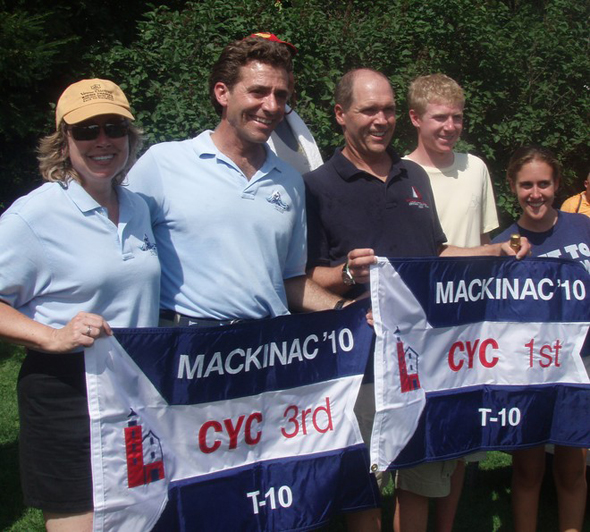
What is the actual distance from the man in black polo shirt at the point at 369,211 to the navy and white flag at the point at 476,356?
0.52ft

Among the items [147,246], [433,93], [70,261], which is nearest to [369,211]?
[433,93]

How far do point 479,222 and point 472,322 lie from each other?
0.73 meters

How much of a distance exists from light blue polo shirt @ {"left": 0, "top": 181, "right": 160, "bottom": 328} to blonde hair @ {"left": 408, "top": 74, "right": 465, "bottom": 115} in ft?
6.64

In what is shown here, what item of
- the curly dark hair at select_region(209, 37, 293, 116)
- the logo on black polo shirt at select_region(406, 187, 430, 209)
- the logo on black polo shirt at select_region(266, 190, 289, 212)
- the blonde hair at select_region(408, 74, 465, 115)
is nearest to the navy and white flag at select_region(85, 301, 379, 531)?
the logo on black polo shirt at select_region(266, 190, 289, 212)

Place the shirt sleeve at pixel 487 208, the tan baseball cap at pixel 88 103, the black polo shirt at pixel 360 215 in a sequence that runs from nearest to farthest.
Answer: the tan baseball cap at pixel 88 103, the black polo shirt at pixel 360 215, the shirt sleeve at pixel 487 208

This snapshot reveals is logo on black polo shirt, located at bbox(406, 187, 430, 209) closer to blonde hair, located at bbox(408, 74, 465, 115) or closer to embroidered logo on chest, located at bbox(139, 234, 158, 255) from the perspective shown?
blonde hair, located at bbox(408, 74, 465, 115)

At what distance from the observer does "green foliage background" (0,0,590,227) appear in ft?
21.7

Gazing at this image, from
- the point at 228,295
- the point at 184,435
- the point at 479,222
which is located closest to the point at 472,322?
the point at 479,222

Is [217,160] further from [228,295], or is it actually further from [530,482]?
[530,482]

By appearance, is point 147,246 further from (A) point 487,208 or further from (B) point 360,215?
(A) point 487,208

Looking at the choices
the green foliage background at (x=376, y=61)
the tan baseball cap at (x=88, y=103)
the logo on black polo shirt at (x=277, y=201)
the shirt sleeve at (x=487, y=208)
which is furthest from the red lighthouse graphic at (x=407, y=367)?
the green foliage background at (x=376, y=61)

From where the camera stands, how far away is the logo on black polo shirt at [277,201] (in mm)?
3295

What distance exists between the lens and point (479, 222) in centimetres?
427

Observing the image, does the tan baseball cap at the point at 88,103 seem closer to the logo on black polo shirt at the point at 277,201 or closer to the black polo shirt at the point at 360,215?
the logo on black polo shirt at the point at 277,201
